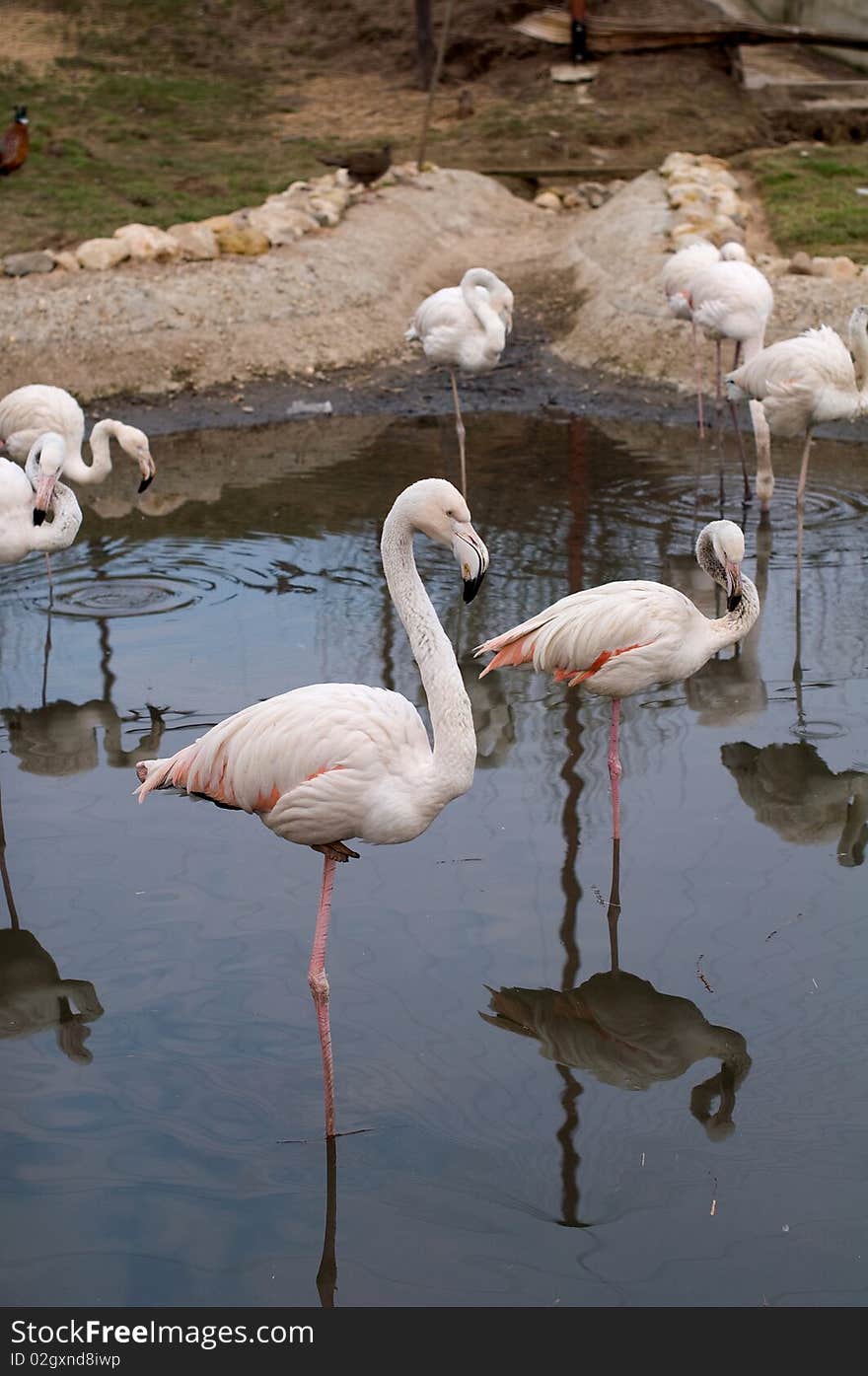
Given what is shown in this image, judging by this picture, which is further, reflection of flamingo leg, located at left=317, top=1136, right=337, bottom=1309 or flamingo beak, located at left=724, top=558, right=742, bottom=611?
flamingo beak, located at left=724, top=558, right=742, bottom=611

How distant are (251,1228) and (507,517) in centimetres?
625

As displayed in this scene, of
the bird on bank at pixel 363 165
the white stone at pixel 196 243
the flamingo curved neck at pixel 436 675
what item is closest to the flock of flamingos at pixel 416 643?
the flamingo curved neck at pixel 436 675

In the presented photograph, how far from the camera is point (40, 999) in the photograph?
4.68 meters

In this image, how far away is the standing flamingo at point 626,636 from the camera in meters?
5.43

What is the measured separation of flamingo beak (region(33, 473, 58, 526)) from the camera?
723 centimetres

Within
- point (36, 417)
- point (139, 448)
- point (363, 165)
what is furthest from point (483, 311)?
point (363, 165)

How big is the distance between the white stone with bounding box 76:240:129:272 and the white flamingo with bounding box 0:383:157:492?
4.16 meters

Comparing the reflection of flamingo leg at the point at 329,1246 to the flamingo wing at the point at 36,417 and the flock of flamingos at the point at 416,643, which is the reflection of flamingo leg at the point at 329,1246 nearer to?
the flock of flamingos at the point at 416,643

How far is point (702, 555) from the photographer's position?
231 inches

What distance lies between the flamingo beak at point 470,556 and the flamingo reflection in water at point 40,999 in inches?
71.6

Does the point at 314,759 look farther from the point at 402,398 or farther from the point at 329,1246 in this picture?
the point at 402,398

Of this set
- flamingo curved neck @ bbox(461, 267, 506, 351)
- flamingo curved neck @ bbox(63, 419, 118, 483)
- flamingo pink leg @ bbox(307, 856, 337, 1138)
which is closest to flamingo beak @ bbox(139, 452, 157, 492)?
flamingo curved neck @ bbox(63, 419, 118, 483)

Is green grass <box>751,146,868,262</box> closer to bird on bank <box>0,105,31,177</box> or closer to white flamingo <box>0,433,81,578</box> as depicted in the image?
bird on bank <box>0,105,31,177</box>
